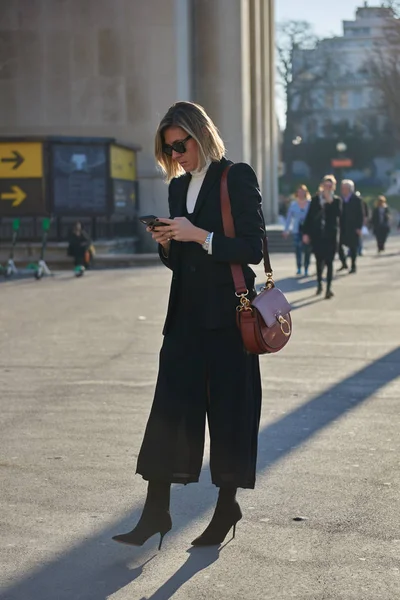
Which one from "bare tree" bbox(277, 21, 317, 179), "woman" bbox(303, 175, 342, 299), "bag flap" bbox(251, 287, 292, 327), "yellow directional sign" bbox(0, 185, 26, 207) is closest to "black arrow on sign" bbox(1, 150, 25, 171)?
"yellow directional sign" bbox(0, 185, 26, 207)

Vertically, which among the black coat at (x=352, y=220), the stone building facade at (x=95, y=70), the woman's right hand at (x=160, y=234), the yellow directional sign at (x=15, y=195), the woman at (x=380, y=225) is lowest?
the woman at (x=380, y=225)

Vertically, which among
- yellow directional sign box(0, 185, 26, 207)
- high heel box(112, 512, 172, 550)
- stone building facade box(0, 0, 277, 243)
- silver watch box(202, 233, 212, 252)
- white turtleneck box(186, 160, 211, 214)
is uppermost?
stone building facade box(0, 0, 277, 243)

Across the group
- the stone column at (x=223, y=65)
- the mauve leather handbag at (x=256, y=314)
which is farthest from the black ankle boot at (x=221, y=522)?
the stone column at (x=223, y=65)

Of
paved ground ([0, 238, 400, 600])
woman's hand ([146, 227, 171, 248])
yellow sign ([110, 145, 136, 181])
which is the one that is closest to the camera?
paved ground ([0, 238, 400, 600])

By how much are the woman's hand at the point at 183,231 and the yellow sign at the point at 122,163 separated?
26.9 metres

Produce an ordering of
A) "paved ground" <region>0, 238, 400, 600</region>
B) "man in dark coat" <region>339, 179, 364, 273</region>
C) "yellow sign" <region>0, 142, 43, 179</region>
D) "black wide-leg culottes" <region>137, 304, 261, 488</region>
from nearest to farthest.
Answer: "paved ground" <region>0, 238, 400, 600</region>, "black wide-leg culottes" <region>137, 304, 261, 488</region>, "man in dark coat" <region>339, 179, 364, 273</region>, "yellow sign" <region>0, 142, 43, 179</region>

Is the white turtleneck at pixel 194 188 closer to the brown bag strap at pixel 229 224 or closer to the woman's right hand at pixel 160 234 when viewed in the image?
the brown bag strap at pixel 229 224

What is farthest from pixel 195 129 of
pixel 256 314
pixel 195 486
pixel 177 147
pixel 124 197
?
pixel 124 197

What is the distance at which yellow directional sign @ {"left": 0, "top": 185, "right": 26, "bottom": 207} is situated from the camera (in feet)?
100

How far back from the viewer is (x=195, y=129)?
5008 mm

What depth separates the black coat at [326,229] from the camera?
1864 centimetres

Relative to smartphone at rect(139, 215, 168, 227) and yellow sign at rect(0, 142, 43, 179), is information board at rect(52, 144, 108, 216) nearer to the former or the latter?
yellow sign at rect(0, 142, 43, 179)

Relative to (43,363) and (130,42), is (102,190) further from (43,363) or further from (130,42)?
(43,363)

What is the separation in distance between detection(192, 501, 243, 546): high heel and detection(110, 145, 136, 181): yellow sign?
26797mm
